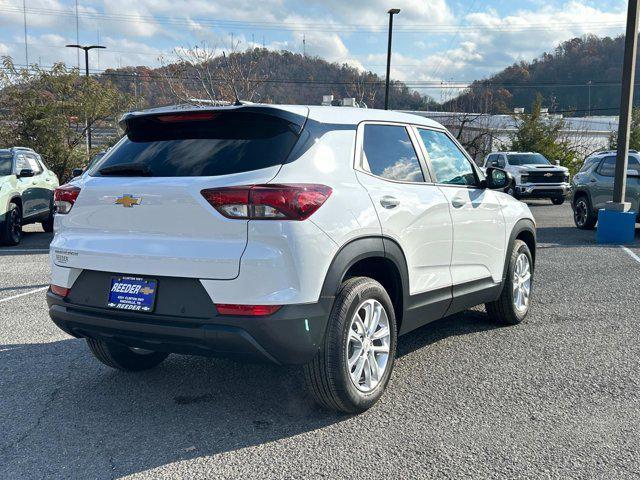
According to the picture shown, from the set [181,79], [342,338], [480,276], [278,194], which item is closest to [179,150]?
[278,194]

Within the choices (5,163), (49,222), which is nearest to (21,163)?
(5,163)

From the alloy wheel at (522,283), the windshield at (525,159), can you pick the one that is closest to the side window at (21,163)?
the alloy wheel at (522,283)

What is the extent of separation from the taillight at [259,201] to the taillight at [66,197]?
1.03 metres

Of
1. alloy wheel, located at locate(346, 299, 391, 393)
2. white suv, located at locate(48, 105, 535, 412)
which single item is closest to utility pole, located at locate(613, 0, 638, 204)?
white suv, located at locate(48, 105, 535, 412)

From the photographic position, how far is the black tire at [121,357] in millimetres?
4594

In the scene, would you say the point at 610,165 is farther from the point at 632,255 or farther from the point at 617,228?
the point at 632,255

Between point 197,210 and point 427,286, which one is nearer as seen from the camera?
point 197,210

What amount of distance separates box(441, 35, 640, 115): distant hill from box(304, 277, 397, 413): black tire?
210 feet

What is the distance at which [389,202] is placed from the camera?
413 centimetres

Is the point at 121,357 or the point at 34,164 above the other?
the point at 34,164

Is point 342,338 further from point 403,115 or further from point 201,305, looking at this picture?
point 403,115

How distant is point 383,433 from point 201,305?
125cm

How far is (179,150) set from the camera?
3.78m

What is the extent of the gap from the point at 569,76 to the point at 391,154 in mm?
71142
